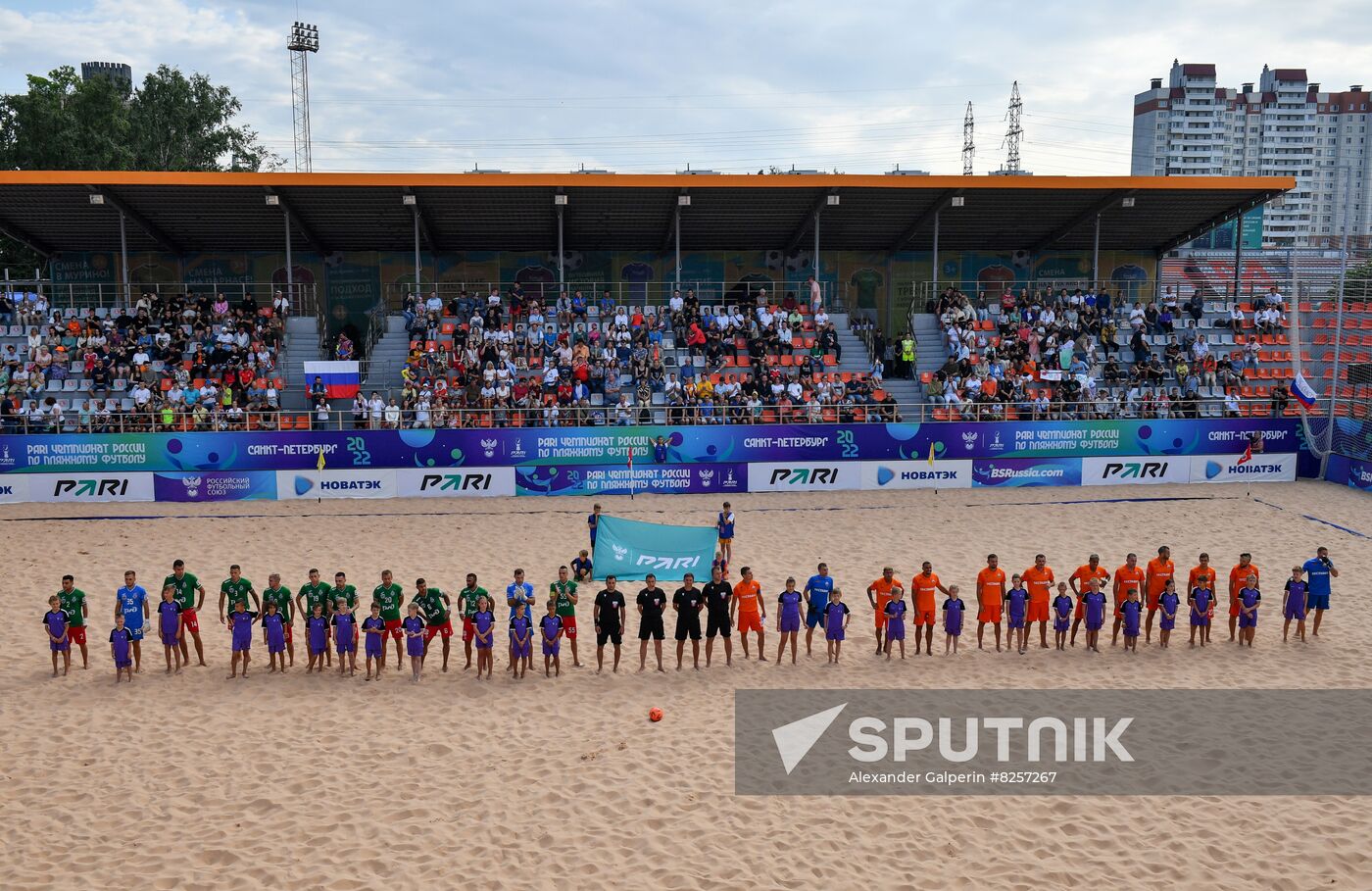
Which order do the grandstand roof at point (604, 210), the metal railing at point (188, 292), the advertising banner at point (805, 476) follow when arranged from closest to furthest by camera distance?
the advertising banner at point (805, 476), the grandstand roof at point (604, 210), the metal railing at point (188, 292)

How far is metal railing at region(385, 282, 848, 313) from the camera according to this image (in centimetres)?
3119

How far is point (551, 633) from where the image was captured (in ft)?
37.7

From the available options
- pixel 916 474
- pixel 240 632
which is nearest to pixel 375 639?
pixel 240 632

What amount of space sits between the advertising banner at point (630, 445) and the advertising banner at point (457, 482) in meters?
0.19

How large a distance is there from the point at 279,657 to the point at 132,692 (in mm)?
1600

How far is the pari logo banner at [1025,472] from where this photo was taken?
23594 mm

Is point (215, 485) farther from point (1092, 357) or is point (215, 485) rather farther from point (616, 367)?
point (1092, 357)

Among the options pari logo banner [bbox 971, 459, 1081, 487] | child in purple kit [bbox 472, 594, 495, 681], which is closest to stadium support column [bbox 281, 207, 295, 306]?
child in purple kit [bbox 472, 594, 495, 681]

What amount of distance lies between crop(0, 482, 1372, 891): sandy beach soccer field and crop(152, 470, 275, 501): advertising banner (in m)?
5.51

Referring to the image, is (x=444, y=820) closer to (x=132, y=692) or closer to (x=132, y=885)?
(x=132, y=885)

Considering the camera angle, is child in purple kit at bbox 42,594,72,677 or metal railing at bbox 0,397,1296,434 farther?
metal railing at bbox 0,397,1296,434

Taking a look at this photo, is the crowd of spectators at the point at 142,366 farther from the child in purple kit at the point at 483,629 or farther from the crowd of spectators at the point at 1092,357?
the crowd of spectators at the point at 1092,357

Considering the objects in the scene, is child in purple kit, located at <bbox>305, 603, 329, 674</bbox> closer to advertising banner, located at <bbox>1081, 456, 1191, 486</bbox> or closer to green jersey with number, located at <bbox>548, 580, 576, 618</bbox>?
green jersey with number, located at <bbox>548, 580, 576, 618</bbox>

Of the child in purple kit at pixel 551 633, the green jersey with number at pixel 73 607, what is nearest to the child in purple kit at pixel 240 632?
the green jersey with number at pixel 73 607
